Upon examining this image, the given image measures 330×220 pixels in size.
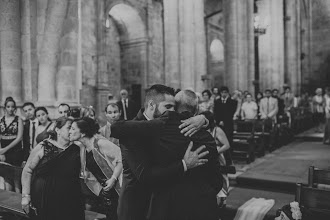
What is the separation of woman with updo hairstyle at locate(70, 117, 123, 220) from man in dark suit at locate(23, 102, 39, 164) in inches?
95.3

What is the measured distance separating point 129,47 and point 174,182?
16.7m

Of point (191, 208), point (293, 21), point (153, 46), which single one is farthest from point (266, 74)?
point (191, 208)

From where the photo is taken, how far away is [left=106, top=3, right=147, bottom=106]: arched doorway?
17547 millimetres

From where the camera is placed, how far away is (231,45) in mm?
14766

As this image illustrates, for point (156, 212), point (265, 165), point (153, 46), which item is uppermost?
point (153, 46)

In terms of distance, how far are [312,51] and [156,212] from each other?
25.2m

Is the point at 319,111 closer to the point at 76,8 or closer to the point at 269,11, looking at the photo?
the point at 269,11

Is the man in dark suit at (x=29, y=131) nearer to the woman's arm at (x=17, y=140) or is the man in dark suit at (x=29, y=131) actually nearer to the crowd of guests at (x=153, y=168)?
the woman's arm at (x=17, y=140)

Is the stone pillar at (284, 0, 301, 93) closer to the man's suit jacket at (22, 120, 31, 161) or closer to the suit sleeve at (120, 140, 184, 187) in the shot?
the man's suit jacket at (22, 120, 31, 161)

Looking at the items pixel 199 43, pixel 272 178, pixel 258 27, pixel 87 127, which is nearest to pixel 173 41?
pixel 199 43

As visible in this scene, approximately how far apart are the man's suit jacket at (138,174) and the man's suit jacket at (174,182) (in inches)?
1.7

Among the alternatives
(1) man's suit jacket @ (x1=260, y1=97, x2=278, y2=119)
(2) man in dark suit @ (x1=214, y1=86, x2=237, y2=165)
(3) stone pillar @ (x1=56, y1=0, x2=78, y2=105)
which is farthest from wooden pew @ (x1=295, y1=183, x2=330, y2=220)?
(1) man's suit jacket @ (x1=260, y1=97, x2=278, y2=119)

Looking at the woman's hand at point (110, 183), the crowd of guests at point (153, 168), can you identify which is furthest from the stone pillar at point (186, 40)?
the crowd of guests at point (153, 168)

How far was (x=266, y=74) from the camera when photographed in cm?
1827
